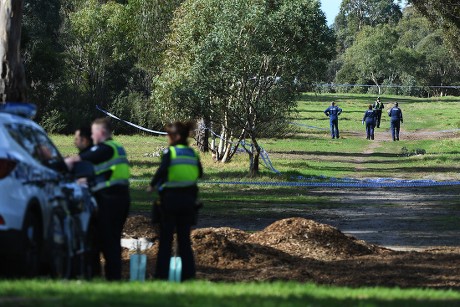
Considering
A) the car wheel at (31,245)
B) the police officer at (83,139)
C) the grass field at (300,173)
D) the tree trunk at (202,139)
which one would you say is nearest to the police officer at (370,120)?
the grass field at (300,173)

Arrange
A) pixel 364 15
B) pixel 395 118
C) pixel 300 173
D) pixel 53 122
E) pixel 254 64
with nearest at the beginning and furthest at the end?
pixel 254 64
pixel 300 173
pixel 395 118
pixel 53 122
pixel 364 15

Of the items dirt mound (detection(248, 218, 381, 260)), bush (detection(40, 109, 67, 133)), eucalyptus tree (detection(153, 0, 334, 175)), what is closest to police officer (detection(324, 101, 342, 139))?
bush (detection(40, 109, 67, 133))

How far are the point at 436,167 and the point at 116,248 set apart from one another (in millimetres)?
27545

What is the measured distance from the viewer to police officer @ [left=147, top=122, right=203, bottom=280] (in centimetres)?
1252

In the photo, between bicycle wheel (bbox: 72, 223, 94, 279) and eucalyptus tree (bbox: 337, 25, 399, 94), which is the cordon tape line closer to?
bicycle wheel (bbox: 72, 223, 94, 279)

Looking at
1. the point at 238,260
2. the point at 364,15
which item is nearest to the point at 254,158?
the point at 238,260

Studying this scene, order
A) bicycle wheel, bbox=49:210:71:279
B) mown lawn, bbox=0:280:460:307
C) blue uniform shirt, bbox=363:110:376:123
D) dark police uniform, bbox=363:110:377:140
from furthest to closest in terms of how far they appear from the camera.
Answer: dark police uniform, bbox=363:110:377:140 < blue uniform shirt, bbox=363:110:376:123 < bicycle wheel, bbox=49:210:71:279 < mown lawn, bbox=0:280:460:307

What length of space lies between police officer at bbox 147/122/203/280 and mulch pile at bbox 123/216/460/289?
5.95 feet

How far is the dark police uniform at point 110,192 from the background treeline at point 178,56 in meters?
20.6

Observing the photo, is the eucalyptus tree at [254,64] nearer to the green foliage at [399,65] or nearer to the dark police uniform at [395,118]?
the dark police uniform at [395,118]

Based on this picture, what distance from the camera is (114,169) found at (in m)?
12.3

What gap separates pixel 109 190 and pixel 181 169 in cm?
86

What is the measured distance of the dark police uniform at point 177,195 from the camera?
1252 cm

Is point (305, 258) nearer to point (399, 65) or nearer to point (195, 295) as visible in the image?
point (195, 295)
